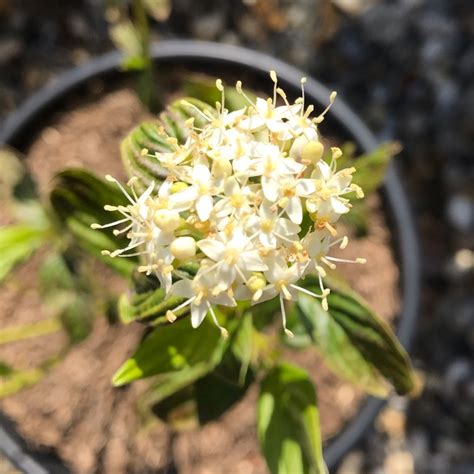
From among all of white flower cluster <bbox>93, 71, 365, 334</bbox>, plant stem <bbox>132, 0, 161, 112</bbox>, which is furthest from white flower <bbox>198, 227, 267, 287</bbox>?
plant stem <bbox>132, 0, 161, 112</bbox>

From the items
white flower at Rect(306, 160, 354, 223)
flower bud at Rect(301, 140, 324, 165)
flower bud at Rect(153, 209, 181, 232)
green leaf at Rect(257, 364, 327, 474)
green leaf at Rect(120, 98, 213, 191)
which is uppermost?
green leaf at Rect(120, 98, 213, 191)

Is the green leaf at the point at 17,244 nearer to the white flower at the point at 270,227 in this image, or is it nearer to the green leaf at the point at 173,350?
the green leaf at the point at 173,350

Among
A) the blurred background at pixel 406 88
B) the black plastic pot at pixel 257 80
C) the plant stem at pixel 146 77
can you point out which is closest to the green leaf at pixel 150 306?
the plant stem at pixel 146 77

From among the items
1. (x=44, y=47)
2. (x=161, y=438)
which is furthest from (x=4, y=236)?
(x=44, y=47)

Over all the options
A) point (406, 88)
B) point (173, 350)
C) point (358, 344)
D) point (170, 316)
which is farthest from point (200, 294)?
point (406, 88)

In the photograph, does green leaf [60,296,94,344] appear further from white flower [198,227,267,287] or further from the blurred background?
the blurred background

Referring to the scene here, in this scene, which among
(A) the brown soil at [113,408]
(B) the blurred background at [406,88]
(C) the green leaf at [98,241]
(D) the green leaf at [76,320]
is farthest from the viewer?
(B) the blurred background at [406,88]

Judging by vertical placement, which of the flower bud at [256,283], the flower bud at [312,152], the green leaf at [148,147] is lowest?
the flower bud at [256,283]

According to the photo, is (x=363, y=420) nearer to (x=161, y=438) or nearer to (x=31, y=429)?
(x=161, y=438)
